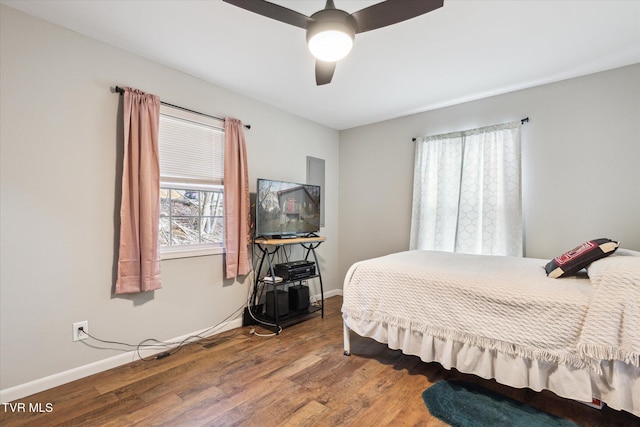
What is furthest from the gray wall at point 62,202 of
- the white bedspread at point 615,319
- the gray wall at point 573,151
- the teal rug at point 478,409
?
the gray wall at point 573,151

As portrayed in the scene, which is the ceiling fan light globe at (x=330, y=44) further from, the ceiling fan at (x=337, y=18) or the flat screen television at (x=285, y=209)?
the flat screen television at (x=285, y=209)

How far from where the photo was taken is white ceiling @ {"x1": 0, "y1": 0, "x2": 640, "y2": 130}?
6.19 feet

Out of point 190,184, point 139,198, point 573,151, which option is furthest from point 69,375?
point 573,151

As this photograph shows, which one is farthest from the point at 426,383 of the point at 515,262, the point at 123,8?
the point at 123,8

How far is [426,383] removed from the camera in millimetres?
2039

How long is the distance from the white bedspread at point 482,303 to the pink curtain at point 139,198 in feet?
5.28

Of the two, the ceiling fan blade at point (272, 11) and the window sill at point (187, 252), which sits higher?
the ceiling fan blade at point (272, 11)

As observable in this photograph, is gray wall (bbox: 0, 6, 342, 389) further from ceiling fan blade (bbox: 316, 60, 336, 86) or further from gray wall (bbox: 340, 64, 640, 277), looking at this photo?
gray wall (bbox: 340, 64, 640, 277)

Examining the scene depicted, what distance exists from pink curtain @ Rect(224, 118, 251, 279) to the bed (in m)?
1.21

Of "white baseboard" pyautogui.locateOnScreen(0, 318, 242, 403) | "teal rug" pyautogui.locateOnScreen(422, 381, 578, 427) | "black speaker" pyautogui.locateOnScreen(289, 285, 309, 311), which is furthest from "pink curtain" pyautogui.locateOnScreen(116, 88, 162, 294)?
"teal rug" pyautogui.locateOnScreen(422, 381, 578, 427)

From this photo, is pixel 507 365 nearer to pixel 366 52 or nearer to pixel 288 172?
pixel 366 52

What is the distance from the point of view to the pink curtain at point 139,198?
89.1 inches

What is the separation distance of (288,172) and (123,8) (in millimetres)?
2166

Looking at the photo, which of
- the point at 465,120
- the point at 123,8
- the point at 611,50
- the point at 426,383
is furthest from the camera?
the point at 465,120
